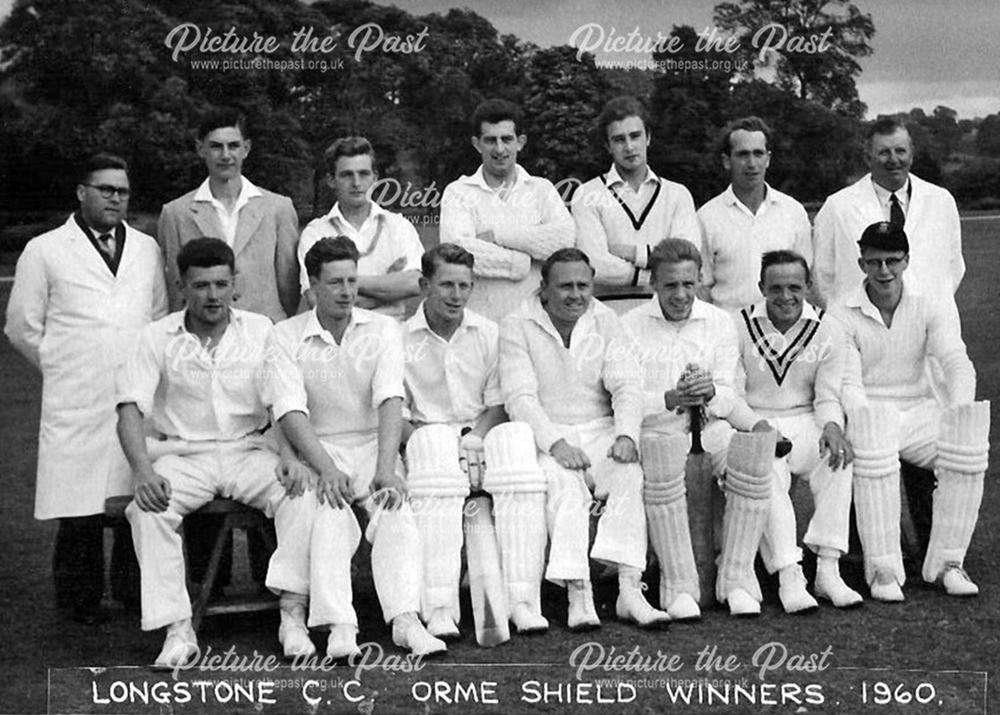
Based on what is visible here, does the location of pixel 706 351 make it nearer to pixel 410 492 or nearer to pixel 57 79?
pixel 410 492

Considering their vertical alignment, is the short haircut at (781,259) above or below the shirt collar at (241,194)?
below

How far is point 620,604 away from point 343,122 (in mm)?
2864

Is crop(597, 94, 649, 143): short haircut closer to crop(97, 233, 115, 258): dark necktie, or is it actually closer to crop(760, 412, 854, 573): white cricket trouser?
crop(760, 412, 854, 573): white cricket trouser

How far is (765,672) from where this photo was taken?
3793mm

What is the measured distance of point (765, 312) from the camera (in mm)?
4867

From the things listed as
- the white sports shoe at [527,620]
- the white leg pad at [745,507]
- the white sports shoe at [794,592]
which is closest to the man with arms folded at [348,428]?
the white sports shoe at [527,620]

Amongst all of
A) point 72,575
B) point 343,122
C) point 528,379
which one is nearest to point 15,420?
point 343,122

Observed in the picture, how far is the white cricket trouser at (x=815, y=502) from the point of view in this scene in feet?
14.5

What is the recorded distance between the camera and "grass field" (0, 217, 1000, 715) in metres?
3.65

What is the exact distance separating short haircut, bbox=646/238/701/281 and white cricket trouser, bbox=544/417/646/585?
0.75 meters

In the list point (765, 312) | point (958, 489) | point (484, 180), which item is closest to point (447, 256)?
point (484, 180)

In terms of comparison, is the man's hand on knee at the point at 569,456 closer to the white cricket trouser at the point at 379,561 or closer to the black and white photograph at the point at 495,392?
the black and white photograph at the point at 495,392

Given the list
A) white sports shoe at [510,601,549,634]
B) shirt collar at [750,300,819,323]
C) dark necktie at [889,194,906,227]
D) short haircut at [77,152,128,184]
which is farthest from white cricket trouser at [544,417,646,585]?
short haircut at [77,152,128,184]

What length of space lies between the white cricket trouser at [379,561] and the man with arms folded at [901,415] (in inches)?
63.0
